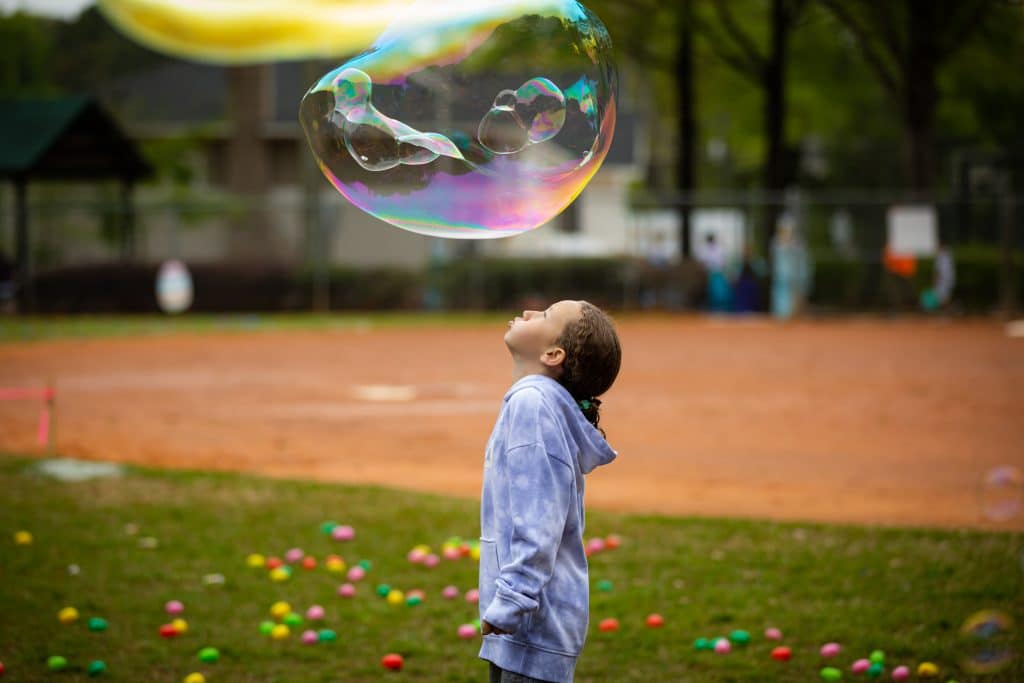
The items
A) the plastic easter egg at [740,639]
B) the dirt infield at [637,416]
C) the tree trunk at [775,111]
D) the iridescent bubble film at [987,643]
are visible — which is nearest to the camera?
the iridescent bubble film at [987,643]

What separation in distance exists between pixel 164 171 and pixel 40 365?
21610 millimetres

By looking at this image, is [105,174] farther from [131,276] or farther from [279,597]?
[279,597]

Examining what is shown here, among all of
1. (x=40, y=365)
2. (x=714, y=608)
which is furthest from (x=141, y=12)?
(x=714, y=608)

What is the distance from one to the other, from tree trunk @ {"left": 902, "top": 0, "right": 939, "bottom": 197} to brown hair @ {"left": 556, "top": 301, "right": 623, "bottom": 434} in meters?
25.2

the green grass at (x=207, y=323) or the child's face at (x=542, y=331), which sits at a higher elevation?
the child's face at (x=542, y=331)

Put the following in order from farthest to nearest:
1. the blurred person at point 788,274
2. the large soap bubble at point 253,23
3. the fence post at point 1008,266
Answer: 1. the fence post at point 1008,266
2. the blurred person at point 788,274
3. the large soap bubble at point 253,23

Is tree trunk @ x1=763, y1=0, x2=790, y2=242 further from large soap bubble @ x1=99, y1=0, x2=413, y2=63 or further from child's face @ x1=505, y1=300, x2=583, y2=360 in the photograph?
child's face @ x1=505, y1=300, x2=583, y2=360

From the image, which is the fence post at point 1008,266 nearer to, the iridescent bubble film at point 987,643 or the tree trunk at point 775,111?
the tree trunk at point 775,111

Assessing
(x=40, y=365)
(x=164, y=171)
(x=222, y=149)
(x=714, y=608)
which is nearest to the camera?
(x=714, y=608)

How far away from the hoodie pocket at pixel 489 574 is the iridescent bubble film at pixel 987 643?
7.60 ft

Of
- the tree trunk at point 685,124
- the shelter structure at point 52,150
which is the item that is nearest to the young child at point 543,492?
the shelter structure at point 52,150

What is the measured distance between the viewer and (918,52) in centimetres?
2681

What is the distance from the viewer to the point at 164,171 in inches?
1469

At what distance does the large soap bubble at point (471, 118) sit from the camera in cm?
449
